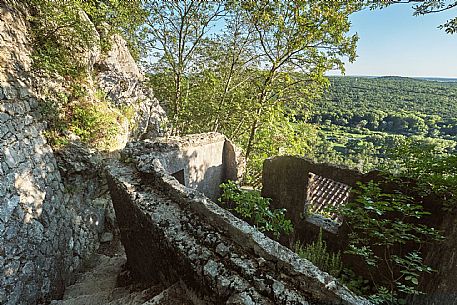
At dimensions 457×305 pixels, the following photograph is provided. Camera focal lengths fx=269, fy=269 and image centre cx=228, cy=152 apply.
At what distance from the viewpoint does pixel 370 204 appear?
323 cm

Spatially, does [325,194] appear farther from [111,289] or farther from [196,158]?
[111,289]

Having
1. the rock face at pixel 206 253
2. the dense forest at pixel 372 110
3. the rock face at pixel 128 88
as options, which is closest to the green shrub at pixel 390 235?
the rock face at pixel 206 253

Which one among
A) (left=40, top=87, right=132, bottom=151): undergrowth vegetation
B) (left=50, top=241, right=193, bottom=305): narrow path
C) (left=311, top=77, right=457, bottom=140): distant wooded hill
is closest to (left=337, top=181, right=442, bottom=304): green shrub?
(left=50, top=241, right=193, bottom=305): narrow path

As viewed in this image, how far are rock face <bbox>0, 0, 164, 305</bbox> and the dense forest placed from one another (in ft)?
29.0

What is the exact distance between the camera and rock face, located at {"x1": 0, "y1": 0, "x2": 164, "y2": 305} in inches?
125

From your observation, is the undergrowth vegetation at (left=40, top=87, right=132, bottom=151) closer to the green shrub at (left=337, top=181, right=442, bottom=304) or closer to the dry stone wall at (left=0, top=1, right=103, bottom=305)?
the dry stone wall at (left=0, top=1, right=103, bottom=305)

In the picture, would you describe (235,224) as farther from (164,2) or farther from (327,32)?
(327,32)

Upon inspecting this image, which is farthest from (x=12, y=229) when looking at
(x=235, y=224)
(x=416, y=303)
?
(x=416, y=303)

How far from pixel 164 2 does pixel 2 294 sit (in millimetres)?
7516

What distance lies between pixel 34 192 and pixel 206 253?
2914mm

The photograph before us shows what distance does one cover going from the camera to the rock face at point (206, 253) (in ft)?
5.71

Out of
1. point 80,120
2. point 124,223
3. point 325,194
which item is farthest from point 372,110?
point 124,223

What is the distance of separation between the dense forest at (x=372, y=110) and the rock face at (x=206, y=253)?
25.6ft

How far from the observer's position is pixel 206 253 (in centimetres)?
207
